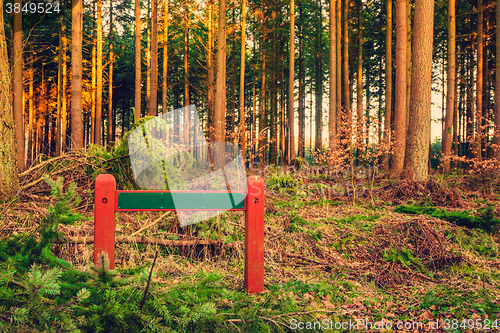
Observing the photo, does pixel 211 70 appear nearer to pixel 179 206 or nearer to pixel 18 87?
pixel 18 87

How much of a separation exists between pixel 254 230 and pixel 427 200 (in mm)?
6103

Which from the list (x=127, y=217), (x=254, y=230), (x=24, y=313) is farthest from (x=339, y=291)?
(x=127, y=217)

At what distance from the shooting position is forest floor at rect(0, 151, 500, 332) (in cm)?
259

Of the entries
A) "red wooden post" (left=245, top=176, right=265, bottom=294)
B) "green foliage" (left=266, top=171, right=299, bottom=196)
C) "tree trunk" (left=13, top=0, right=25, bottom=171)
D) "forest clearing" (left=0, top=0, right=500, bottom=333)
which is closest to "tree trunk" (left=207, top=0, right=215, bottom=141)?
"forest clearing" (left=0, top=0, right=500, bottom=333)

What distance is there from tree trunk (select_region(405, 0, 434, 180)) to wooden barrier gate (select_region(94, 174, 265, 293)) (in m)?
7.19

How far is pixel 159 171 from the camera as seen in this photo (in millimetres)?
5797

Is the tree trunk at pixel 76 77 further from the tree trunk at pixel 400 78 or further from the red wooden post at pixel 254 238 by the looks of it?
the tree trunk at pixel 400 78

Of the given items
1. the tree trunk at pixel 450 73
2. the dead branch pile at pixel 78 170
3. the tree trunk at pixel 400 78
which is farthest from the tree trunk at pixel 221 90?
the tree trunk at pixel 450 73

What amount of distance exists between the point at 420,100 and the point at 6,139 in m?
9.80

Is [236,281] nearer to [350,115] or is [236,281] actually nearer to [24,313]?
[24,313]

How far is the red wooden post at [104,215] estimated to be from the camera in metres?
2.67

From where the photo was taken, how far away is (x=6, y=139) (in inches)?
197

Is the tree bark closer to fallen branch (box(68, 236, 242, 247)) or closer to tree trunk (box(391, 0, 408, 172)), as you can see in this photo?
fallen branch (box(68, 236, 242, 247))

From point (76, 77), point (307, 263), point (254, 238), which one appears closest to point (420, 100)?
point (307, 263)
